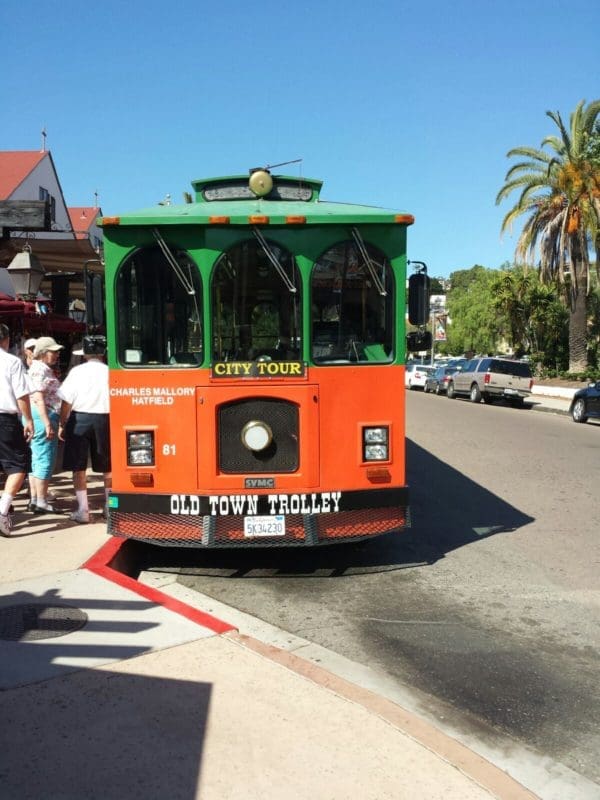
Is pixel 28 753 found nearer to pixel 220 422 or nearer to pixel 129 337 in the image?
pixel 220 422

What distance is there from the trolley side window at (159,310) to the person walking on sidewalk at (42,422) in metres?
1.87

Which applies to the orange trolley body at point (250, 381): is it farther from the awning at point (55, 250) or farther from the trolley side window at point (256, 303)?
the awning at point (55, 250)

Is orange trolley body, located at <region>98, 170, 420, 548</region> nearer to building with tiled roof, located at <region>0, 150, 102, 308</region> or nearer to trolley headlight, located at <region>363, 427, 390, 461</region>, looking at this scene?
trolley headlight, located at <region>363, 427, 390, 461</region>

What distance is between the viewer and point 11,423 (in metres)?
6.83

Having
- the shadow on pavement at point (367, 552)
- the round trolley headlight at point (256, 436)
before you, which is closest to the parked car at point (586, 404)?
the shadow on pavement at point (367, 552)

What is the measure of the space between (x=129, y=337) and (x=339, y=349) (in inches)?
68.3

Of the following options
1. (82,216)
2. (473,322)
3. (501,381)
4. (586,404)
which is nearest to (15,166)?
(82,216)

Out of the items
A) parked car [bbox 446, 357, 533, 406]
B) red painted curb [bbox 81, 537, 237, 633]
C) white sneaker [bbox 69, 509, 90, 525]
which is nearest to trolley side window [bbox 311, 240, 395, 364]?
red painted curb [bbox 81, 537, 237, 633]

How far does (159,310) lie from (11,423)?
6.22 ft

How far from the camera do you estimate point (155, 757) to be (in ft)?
10.8

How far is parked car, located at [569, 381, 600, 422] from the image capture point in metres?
19.5

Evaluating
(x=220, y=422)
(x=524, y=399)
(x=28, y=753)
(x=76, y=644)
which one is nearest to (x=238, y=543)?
(x=220, y=422)

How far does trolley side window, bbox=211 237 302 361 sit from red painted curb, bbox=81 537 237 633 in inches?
73.9

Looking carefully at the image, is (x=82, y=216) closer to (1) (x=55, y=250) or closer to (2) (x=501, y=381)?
(2) (x=501, y=381)
